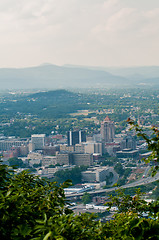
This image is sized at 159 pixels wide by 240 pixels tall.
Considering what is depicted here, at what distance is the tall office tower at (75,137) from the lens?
32547mm

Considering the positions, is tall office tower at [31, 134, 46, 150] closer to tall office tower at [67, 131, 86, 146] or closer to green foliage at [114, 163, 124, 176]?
tall office tower at [67, 131, 86, 146]

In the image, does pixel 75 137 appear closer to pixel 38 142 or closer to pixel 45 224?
pixel 38 142

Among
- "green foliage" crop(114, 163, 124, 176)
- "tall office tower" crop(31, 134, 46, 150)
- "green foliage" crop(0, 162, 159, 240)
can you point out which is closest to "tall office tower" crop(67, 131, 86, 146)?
"tall office tower" crop(31, 134, 46, 150)

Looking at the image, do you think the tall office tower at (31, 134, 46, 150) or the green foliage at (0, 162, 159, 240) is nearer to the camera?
the green foliage at (0, 162, 159, 240)

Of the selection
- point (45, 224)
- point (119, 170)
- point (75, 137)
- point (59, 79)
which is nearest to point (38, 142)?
point (75, 137)

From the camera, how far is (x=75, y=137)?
3306 centimetres

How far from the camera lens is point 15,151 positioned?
3139cm

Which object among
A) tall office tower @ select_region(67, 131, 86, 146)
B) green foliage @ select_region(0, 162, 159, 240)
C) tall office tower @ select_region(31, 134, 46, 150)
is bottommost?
tall office tower @ select_region(31, 134, 46, 150)

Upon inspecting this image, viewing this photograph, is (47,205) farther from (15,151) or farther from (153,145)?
(15,151)

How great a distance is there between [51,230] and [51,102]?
64559mm

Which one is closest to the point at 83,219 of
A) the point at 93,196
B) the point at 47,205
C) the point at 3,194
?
the point at 47,205

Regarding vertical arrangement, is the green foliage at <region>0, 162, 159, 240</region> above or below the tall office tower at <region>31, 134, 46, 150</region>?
above

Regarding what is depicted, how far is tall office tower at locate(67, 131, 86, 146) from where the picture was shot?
3255cm

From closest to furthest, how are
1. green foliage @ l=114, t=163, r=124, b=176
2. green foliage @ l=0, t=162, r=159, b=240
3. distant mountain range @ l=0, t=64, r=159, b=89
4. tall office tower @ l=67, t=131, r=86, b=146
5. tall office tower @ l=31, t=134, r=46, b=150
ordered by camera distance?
1. green foliage @ l=0, t=162, r=159, b=240
2. green foliage @ l=114, t=163, r=124, b=176
3. tall office tower @ l=67, t=131, r=86, b=146
4. tall office tower @ l=31, t=134, r=46, b=150
5. distant mountain range @ l=0, t=64, r=159, b=89
